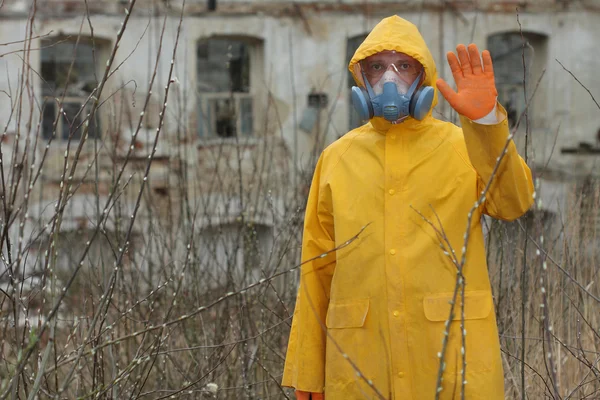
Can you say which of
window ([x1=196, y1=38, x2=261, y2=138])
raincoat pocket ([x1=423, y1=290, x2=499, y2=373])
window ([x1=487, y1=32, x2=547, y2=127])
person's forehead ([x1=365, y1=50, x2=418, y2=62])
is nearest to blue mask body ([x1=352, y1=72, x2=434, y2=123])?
person's forehead ([x1=365, y1=50, x2=418, y2=62])

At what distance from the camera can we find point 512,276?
169 inches

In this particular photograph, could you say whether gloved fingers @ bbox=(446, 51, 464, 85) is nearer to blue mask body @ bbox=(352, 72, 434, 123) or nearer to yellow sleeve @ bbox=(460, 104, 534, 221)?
yellow sleeve @ bbox=(460, 104, 534, 221)

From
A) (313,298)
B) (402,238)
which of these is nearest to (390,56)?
(402,238)

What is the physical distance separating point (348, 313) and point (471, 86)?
0.77 metres

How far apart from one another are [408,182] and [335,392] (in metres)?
0.66

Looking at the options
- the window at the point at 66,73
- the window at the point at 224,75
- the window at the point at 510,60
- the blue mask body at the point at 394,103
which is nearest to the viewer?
the blue mask body at the point at 394,103

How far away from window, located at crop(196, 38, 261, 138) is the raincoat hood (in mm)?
9807

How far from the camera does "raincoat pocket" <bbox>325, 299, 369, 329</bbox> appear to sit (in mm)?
2830

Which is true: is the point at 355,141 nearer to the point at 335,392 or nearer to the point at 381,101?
the point at 381,101

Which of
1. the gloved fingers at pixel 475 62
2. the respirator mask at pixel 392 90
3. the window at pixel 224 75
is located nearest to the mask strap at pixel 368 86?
the respirator mask at pixel 392 90

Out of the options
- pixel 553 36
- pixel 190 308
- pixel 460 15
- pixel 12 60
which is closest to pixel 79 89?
pixel 12 60

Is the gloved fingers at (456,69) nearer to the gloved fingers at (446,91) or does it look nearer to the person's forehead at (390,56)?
the gloved fingers at (446,91)

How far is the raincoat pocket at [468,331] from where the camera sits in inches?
106

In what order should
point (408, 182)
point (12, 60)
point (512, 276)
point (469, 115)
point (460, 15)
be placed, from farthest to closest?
point (460, 15) → point (12, 60) → point (512, 276) → point (408, 182) → point (469, 115)
